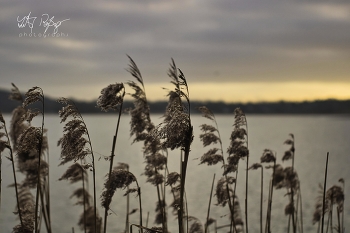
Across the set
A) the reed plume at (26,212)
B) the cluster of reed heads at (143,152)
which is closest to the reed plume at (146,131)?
the cluster of reed heads at (143,152)

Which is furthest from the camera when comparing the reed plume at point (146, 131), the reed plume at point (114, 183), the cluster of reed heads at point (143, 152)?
the reed plume at point (146, 131)

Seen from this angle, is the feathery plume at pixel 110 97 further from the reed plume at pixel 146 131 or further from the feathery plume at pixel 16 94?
the feathery plume at pixel 16 94

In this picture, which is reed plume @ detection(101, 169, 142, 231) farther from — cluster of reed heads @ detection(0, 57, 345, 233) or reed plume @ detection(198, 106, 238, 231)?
reed plume @ detection(198, 106, 238, 231)

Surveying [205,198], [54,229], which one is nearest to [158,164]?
[54,229]

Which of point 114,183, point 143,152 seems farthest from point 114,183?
point 143,152

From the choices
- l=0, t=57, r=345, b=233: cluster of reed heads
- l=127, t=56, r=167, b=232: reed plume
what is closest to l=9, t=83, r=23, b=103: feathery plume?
l=0, t=57, r=345, b=233: cluster of reed heads

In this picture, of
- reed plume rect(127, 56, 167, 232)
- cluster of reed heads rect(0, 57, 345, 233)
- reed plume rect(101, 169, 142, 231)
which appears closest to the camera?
cluster of reed heads rect(0, 57, 345, 233)

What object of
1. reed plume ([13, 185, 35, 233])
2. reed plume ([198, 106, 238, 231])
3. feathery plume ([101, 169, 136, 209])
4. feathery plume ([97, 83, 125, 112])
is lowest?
reed plume ([13, 185, 35, 233])

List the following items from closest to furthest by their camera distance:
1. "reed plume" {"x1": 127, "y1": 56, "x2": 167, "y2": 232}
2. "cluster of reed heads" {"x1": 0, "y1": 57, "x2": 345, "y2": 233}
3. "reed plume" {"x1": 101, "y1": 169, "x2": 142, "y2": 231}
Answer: "cluster of reed heads" {"x1": 0, "y1": 57, "x2": 345, "y2": 233}, "reed plume" {"x1": 101, "y1": 169, "x2": 142, "y2": 231}, "reed plume" {"x1": 127, "y1": 56, "x2": 167, "y2": 232}

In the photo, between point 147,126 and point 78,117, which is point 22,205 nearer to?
point 147,126

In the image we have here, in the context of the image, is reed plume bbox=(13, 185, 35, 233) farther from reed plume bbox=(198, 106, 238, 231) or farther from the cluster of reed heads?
reed plume bbox=(198, 106, 238, 231)

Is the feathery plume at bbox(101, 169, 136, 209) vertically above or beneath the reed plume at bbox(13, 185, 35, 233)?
above

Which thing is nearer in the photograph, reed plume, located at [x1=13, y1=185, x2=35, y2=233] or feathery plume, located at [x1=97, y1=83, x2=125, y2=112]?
feathery plume, located at [x1=97, y1=83, x2=125, y2=112]

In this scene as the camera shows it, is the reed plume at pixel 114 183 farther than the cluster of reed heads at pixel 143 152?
Yes
